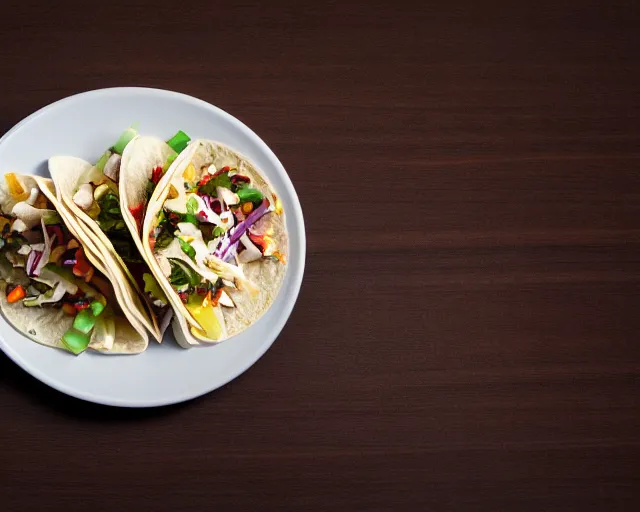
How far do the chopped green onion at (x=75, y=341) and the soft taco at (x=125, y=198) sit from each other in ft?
0.55

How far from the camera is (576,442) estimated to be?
2033 mm

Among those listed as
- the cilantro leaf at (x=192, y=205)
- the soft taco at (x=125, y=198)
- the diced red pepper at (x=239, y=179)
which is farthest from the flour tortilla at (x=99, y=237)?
the diced red pepper at (x=239, y=179)

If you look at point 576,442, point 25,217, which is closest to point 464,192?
point 576,442

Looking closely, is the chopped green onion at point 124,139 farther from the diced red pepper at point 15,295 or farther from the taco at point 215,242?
the diced red pepper at point 15,295

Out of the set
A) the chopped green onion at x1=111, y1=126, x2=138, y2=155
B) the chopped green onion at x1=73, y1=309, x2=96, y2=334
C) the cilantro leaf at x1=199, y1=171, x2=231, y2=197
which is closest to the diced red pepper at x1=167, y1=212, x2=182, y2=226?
the cilantro leaf at x1=199, y1=171, x2=231, y2=197

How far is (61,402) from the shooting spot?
1850 millimetres

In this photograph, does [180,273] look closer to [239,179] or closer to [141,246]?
[141,246]

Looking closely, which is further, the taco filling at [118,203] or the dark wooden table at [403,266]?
the dark wooden table at [403,266]

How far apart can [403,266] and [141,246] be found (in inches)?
30.1

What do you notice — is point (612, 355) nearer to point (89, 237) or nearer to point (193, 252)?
point (193, 252)

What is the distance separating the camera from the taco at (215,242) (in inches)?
65.4

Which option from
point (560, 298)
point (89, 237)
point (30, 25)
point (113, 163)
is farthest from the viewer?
point (560, 298)

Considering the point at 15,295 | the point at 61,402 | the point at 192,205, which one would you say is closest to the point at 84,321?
the point at 15,295

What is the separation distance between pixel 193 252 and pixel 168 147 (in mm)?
303
